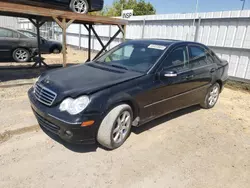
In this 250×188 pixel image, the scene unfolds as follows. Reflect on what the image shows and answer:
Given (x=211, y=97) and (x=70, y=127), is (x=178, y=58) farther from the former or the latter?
(x=70, y=127)

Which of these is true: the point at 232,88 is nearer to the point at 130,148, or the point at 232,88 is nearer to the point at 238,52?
the point at 238,52

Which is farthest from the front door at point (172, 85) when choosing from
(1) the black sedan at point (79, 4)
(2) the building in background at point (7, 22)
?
(2) the building in background at point (7, 22)

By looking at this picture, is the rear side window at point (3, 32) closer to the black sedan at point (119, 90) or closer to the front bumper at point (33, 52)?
the front bumper at point (33, 52)

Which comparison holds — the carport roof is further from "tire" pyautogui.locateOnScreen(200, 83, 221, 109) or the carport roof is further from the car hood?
"tire" pyautogui.locateOnScreen(200, 83, 221, 109)

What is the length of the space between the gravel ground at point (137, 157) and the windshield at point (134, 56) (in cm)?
112

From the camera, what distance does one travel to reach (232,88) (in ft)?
22.8

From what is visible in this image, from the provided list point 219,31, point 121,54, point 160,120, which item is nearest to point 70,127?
point 121,54

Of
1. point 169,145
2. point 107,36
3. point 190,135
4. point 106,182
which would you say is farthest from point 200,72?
point 107,36

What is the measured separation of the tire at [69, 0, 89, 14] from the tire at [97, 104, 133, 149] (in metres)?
5.74

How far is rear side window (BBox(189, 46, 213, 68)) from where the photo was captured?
3.91 metres

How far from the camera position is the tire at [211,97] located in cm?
457

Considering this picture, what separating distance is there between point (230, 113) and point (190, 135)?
179 centimetres

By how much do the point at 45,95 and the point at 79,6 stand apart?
18.7 ft

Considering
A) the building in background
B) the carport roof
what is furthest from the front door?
the building in background
